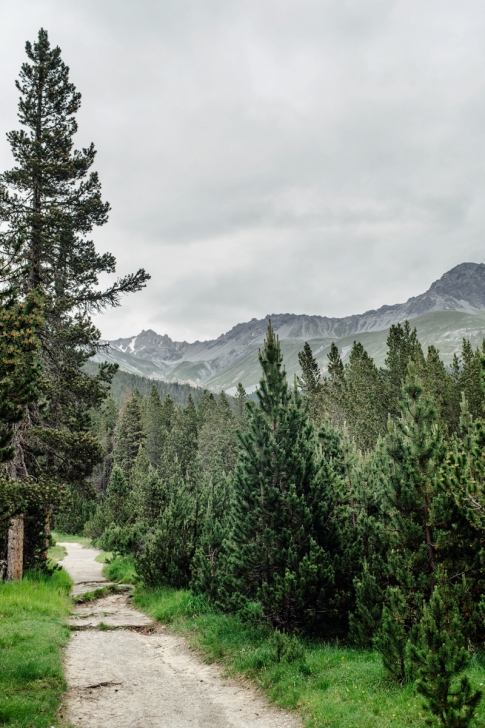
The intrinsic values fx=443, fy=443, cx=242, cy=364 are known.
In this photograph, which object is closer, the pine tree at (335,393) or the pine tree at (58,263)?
the pine tree at (58,263)

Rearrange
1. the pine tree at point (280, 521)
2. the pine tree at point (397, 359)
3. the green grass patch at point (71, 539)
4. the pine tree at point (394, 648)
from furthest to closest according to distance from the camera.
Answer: the pine tree at point (397, 359) < the green grass patch at point (71, 539) < the pine tree at point (280, 521) < the pine tree at point (394, 648)

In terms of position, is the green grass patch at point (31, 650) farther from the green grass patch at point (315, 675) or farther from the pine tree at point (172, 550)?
the green grass patch at point (315, 675)

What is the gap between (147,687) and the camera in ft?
27.6

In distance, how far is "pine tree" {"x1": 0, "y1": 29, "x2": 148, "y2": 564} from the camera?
50.4ft

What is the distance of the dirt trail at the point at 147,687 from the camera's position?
6922mm

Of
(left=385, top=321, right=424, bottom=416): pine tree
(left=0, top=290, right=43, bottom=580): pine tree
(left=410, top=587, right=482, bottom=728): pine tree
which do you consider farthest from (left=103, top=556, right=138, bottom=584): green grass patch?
(left=385, top=321, right=424, bottom=416): pine tree

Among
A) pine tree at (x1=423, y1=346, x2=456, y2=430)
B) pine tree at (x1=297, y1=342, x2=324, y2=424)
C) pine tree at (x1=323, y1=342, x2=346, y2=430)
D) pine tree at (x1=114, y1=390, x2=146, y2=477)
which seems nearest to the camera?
pine tree at (x1=423, y1=346, x2=456, y2=430)

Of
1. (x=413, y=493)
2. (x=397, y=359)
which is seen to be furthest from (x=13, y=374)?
(x=397, y=359)

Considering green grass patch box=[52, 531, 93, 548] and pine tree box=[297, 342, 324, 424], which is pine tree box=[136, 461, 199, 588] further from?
pine tree box=[297, 342, 324, 424]

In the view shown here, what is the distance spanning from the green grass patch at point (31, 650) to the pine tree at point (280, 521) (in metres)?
4.19

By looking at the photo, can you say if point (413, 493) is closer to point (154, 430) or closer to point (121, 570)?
point (121, 570)

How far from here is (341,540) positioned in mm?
10844

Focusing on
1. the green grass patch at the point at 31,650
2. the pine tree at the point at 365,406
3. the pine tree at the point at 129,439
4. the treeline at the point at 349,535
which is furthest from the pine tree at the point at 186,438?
the green grass patch at the point at 31,650

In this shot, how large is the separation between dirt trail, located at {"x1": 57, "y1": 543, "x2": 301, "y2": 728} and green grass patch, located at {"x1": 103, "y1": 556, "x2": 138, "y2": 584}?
6.19m
